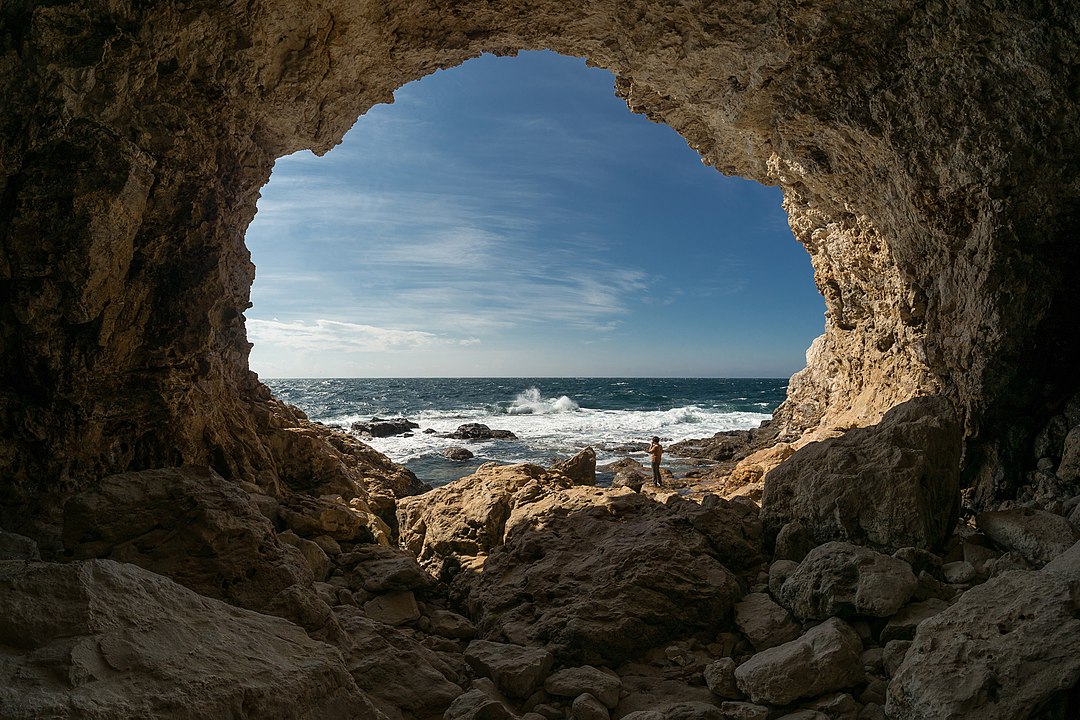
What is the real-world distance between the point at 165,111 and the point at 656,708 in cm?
693

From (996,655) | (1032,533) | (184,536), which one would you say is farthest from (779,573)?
(184,536)

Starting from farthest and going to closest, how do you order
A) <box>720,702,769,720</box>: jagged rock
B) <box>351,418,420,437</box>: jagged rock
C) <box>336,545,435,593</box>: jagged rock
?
<box>351,418,420,437</box>: jagged rock, <box>336,545,435,593</box>: jagged rock, <box>720,702,769,720</box>: jagged rock

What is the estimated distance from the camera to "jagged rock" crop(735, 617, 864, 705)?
2902 mm

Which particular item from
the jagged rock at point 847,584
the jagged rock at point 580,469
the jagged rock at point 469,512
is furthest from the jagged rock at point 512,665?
the jagged rock at point 580,469

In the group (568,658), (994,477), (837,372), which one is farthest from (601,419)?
(568,658)

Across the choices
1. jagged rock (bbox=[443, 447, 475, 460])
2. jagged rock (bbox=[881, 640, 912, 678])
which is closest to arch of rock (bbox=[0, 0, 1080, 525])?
jagged rock (bbox=[881, 640, 912, 678])

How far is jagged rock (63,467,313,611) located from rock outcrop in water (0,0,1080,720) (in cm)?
2

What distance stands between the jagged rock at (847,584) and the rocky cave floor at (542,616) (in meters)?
0.02

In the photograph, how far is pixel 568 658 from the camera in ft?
12.7

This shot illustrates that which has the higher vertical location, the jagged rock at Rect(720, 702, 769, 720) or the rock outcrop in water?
the rock outcrop in water

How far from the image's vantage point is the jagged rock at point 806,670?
2.90 metres

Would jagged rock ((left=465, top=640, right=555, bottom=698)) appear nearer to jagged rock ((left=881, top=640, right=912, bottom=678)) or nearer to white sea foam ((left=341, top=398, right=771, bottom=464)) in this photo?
jagged rock ((left=881, top=640, right=912, bottom=678))

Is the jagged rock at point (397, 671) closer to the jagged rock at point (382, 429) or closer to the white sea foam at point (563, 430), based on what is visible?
the white sea foam at point (563, 430)

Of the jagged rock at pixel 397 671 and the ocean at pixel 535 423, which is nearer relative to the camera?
the jagged rock at pixel 397 671
